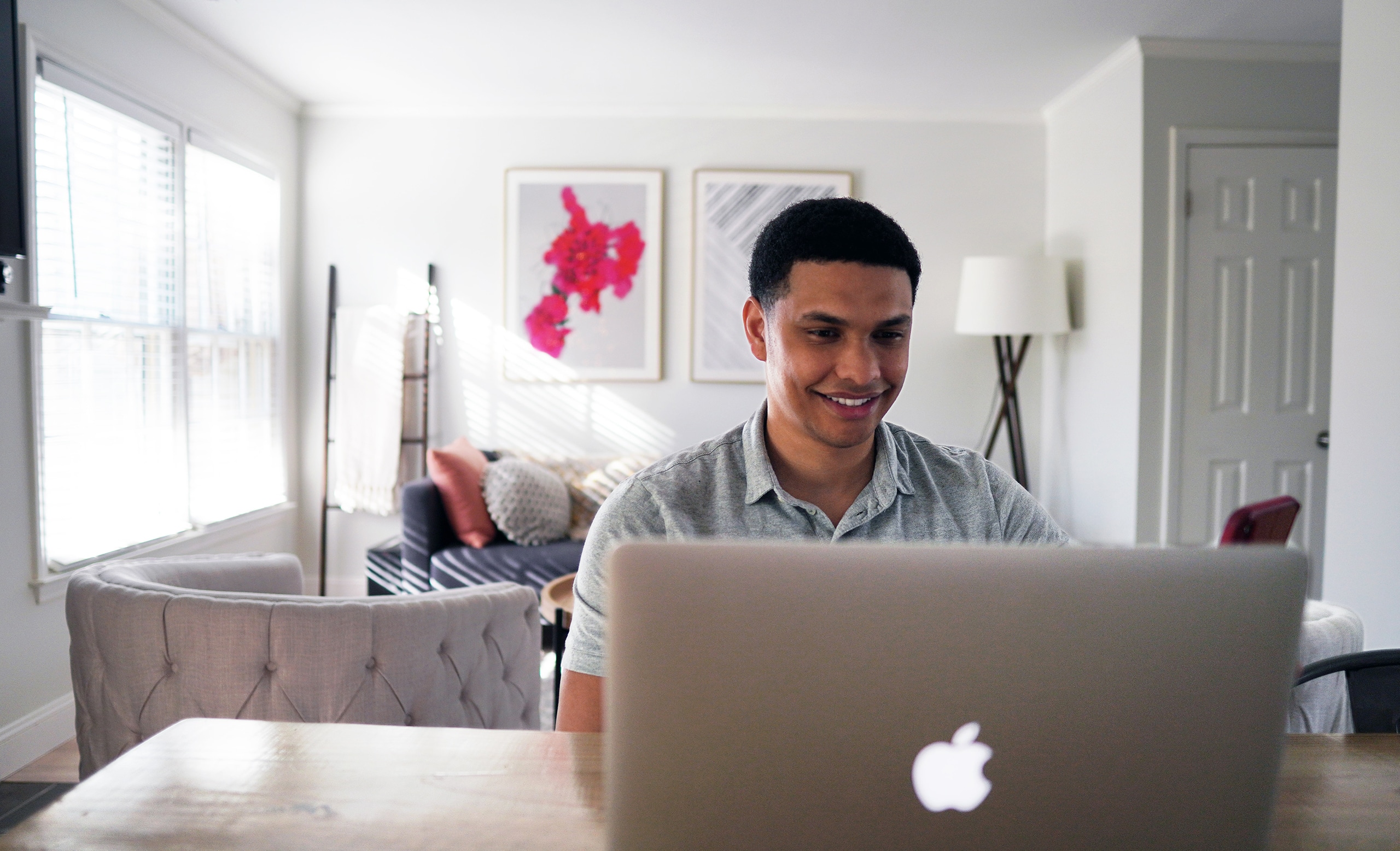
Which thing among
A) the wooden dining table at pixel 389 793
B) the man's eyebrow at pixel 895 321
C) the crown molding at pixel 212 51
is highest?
the crown molding at pixel 212 51

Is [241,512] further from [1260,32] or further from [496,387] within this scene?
[1260,32]

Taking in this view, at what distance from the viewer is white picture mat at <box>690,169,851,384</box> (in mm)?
4559

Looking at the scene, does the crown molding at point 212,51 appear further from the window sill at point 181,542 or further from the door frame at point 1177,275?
the door frame at point 1177,275

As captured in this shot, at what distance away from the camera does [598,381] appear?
4.62 meters

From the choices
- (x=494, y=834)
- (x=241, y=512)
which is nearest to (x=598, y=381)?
(x=241, y=512)

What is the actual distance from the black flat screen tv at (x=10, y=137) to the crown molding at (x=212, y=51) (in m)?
1.10

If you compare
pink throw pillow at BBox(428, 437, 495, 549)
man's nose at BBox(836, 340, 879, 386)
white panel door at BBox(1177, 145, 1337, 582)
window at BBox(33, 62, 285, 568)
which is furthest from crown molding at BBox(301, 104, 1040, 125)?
man's nose at BBox(836, 340, 879, 386)

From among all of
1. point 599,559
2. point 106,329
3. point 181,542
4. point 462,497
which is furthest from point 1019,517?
point 181,542

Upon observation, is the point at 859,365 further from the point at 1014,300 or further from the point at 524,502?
the point at 1014,300

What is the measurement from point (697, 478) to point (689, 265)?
11.7 ft

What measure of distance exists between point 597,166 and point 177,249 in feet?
6.56

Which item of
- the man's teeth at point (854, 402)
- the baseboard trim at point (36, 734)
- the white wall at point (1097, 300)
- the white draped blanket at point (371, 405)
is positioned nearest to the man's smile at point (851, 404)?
the man's teeth at point (854, 402)

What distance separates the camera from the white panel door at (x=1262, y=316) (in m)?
3.71

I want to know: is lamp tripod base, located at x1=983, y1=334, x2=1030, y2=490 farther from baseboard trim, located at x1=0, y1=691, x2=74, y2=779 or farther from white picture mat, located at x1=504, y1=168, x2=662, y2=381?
baseboard trim, located at x1=0, y1=691, x2=74, y2=779
